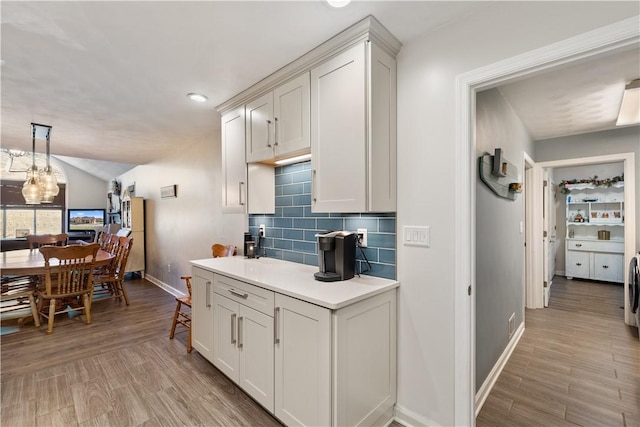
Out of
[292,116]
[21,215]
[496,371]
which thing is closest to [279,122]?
[292,116]

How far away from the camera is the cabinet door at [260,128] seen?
2305 mm

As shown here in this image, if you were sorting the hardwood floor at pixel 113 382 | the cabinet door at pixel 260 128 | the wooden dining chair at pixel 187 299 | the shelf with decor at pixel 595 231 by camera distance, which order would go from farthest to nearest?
the shelf with decor at pixel 595 231 < the wooden dining chair at pixel 187 299 < the cabinet door at pixel 260 128 < the hardwood floor at pixel 113 382

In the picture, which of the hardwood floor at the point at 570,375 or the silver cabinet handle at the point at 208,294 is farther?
the silver cabinet handle at the point at 208,294

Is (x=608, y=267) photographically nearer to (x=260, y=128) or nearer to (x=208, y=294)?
(x=260, y=128)

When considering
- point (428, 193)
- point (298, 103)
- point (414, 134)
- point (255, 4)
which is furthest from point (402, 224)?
point (255, 4)

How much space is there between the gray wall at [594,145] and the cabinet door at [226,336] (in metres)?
4.45

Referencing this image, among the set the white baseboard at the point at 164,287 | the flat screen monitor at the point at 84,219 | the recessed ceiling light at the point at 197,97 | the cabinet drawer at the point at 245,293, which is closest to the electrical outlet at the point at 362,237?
the cabinet drawer at the point at 245,293

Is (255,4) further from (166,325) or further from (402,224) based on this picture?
(166,325)

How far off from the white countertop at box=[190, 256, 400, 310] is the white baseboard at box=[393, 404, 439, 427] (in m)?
0.78

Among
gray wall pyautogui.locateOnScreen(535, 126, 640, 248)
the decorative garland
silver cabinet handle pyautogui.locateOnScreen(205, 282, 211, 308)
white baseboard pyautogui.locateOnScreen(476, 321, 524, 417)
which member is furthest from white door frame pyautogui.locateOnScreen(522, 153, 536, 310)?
silver cabinet handle pyautogui.locateOnScreen(205, 282, 211, 308)

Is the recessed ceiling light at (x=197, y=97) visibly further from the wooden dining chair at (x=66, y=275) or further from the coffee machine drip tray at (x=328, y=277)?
the wooden dining chair at (x=66, y=275)

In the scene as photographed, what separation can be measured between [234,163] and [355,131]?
1.46 m

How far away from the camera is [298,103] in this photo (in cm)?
206

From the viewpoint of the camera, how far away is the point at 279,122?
7.28 feet
